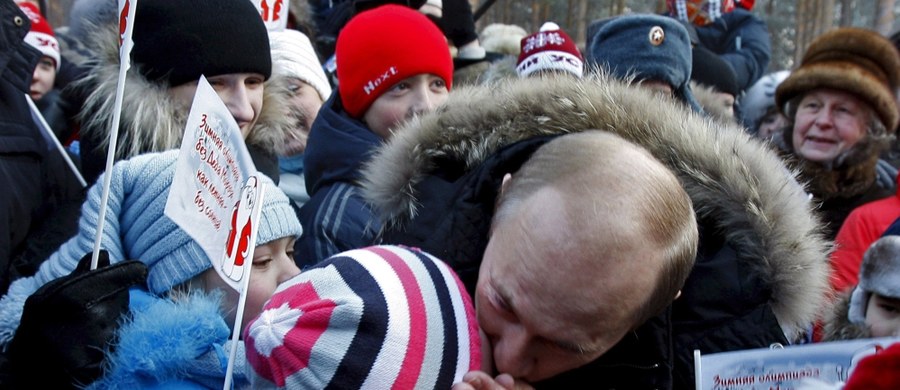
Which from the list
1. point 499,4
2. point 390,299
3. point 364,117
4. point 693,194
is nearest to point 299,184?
point 364,117

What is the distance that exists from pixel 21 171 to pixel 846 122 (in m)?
3.42

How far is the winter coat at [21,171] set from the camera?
8.02 ft

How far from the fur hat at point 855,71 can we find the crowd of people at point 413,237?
64cm

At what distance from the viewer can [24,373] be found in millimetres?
1748

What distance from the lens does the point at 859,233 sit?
3.29 metres

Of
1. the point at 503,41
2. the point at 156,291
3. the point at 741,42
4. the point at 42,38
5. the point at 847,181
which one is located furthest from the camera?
the point at 503,41

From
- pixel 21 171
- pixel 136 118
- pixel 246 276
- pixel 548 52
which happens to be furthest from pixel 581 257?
pixel 548 52

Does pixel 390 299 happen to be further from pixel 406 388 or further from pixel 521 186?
pixel 521 186

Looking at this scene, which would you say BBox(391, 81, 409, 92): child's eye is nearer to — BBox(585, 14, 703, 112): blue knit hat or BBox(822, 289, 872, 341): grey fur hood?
BBox(585, 14, 703, 112): blue knit hat

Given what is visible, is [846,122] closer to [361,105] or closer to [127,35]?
[361,105]

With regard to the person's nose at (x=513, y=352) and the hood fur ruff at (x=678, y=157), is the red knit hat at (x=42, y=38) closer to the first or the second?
the hood fur ruff at (x=678, y=157)

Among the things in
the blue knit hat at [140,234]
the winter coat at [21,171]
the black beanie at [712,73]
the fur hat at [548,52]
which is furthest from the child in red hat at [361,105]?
the black beanie at [712,73]

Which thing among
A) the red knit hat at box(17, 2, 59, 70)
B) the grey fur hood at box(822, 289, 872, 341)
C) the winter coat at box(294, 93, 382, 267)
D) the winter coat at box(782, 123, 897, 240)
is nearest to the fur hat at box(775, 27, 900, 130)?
the winter coat at box(782, 123, 897, 240)

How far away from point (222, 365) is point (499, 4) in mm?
17183
